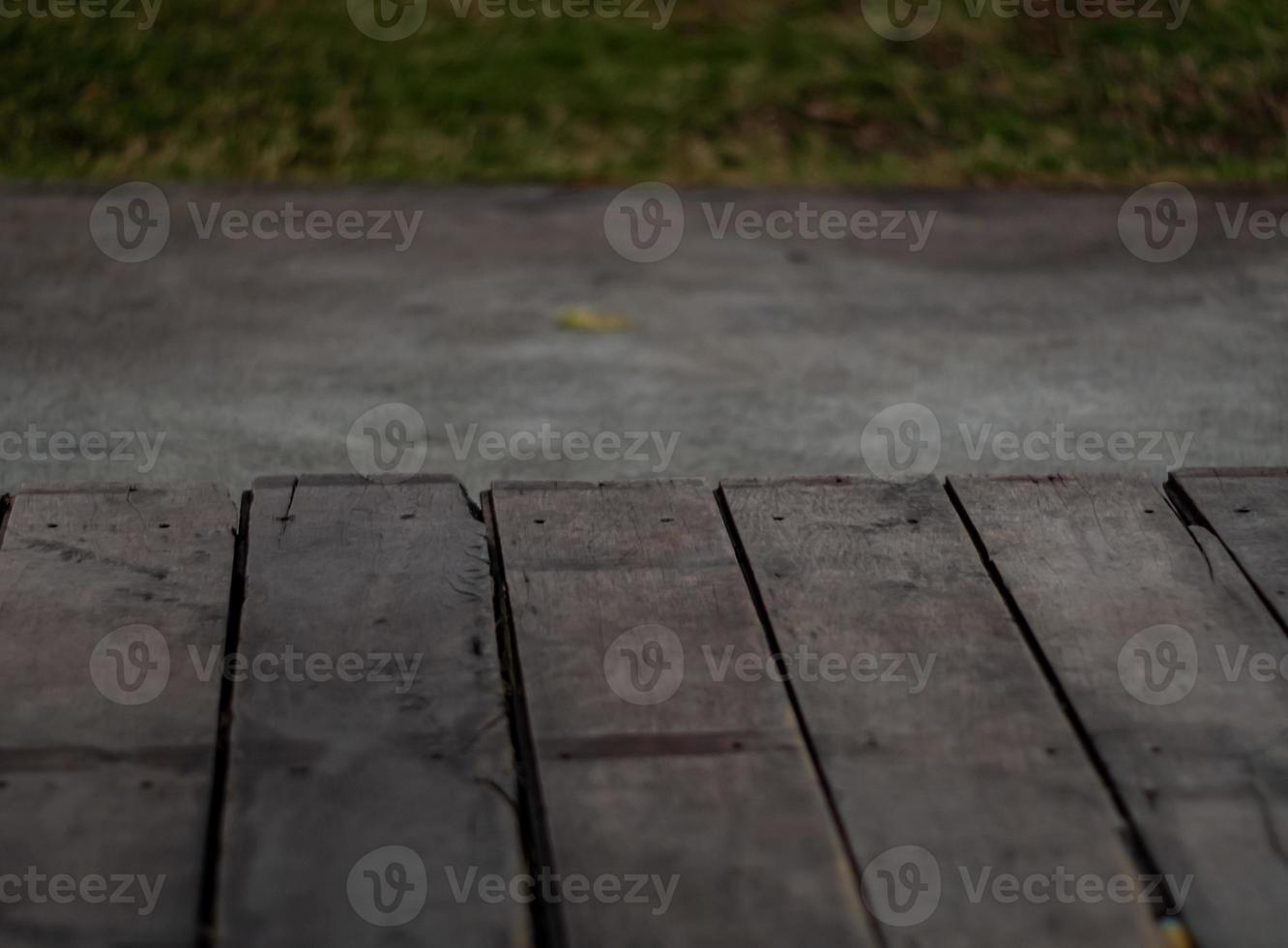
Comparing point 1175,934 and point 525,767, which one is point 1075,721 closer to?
point 1175,934

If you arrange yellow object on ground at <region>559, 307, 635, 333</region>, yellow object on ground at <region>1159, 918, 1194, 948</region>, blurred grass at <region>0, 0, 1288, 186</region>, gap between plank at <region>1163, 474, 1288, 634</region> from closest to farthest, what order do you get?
1. yellow object on ground at <region>1159, 918, 1194, 948</region>
2. gap between plank at <region>1163, 474, 1288, 634</region>
3. yellow object on ground at <region>559, 307, 635, 333</region>
4. blurred grass at <region>0, 0, 1288, 186</region>

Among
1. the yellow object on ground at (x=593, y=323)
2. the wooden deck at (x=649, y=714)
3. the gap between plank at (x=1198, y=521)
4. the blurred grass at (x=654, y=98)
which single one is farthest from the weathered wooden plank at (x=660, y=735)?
the blurred grass at (x=654, y=98)

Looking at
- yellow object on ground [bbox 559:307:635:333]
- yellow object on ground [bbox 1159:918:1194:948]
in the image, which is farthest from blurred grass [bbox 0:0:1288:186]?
yellow object on ground [bbox 1159:918:1194:948]

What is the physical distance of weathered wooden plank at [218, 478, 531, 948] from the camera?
133 centimetres

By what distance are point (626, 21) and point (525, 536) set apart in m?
3.85

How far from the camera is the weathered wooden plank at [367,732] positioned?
133cm

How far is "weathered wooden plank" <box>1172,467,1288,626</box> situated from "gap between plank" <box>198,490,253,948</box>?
109 centimetres

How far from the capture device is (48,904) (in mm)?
1331

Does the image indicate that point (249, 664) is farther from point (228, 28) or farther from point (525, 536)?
point (228, 28)

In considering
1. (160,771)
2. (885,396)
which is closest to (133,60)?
(885,396)

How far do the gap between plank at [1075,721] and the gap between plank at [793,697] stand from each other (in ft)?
0.77

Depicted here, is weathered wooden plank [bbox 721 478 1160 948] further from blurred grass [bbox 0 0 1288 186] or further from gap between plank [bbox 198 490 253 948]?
blurred grass [bbox 0 0 1288 186]

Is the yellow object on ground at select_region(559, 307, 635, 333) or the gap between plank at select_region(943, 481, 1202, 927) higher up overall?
the yellow object on ground at select_region(559, 307, 635, 333)

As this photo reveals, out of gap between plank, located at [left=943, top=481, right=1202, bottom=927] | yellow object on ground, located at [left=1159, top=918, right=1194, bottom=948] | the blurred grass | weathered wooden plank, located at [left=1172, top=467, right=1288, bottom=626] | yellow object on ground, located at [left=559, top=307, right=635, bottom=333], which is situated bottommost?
yellow object on ground, located at [left=1159, top=918, right=1194, bottom=948]
